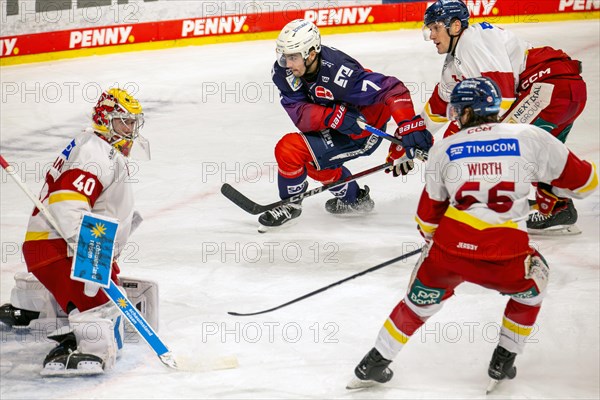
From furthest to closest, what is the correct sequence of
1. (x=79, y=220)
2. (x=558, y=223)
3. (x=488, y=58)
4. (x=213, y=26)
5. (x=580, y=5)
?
(x=580, y=5) < (x=213, y=26) < (x=558, y=223) < (x=488, y=58) < (x=79, y=220)

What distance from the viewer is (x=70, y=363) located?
3.63 meters

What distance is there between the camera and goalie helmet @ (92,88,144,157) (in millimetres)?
3771

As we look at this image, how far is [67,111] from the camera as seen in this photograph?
296 inches

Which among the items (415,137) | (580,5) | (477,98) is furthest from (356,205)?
(580,5)

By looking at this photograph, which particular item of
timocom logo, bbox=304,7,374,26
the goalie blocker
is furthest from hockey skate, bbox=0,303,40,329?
timocom logo, bbox=304,7,374,26

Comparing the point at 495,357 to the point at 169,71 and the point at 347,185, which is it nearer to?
the point at 347,185

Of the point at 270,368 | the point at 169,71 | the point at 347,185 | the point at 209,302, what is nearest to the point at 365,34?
the point at 169,71

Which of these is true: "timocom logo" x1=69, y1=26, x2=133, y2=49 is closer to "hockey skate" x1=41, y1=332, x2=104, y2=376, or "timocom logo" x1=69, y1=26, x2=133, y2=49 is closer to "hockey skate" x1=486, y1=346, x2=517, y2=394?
"hockey skate" x1=41, y1=332, x2=104, y2=376

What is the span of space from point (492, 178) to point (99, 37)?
6.20 m

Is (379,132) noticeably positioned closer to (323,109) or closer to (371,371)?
(323,109)

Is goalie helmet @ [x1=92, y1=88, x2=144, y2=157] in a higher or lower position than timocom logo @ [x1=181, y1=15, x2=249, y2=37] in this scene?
higher

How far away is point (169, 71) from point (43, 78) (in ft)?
3.32

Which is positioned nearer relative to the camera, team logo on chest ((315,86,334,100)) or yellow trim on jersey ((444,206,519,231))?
yellow trim on jersey ((444,206,519,231))

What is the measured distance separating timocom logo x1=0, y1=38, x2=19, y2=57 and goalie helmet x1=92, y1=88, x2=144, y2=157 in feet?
16.3
